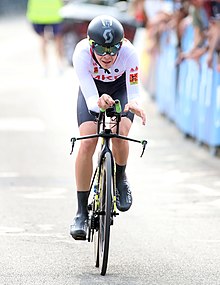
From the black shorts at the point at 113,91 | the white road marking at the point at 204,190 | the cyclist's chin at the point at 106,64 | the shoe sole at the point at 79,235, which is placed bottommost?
the white road marking at the point at 204,190

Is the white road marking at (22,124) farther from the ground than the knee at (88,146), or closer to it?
closer to it

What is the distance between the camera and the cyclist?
7918 mm

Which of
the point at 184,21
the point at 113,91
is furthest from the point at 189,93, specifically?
the point at 113,91

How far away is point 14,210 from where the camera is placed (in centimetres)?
1066

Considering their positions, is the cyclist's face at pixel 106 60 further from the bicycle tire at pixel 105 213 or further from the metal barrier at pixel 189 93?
the metal barrier at pixel 189 93

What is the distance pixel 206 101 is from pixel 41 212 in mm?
4767

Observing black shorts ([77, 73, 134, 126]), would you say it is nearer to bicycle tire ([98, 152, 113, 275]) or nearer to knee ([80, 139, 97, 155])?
knee ([80, 139, 97, 155])

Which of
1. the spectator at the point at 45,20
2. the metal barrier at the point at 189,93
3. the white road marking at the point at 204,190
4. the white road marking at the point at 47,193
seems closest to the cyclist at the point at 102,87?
the white road marking at the point at 47,193

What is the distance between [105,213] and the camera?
780cm

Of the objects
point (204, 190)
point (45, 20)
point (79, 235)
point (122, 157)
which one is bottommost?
point (45, 20)

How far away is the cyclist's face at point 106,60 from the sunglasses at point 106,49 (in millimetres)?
34

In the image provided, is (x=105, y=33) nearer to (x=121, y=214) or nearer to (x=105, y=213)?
(x=105, y=213)

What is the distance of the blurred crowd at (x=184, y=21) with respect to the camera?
14117 millimetres

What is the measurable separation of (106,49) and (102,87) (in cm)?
61
